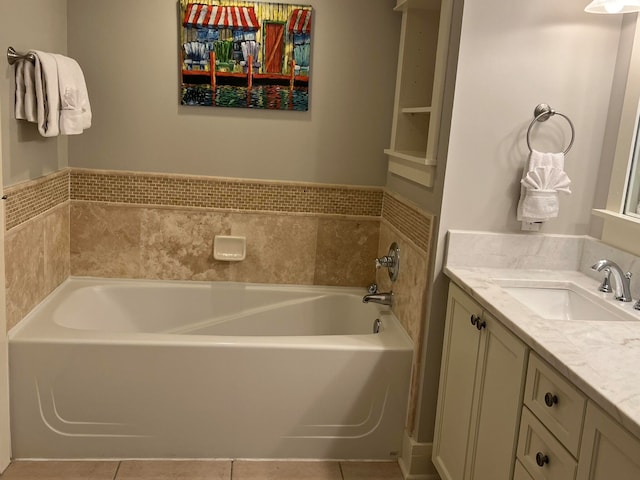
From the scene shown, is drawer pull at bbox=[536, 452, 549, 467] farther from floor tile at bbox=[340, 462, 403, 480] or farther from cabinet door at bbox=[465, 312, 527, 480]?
floor tile at bbox=[340, 462, 403, 480]

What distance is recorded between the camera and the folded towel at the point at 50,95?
2445 mm

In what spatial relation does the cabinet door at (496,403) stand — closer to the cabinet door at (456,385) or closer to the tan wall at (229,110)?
the cabinet door at (456,385)

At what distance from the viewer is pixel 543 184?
2289 mm

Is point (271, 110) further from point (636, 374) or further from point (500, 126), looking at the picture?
point (636, 374)

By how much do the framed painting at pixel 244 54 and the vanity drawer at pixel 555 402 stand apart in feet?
6.28

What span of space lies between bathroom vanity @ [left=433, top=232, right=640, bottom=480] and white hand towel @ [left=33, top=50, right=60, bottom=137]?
1.64 metres

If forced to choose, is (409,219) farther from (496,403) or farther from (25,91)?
(25,91)

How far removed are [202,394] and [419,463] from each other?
914 millimetres

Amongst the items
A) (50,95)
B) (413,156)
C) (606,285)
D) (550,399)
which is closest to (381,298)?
(413,156)

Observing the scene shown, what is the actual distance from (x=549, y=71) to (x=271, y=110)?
1.38m

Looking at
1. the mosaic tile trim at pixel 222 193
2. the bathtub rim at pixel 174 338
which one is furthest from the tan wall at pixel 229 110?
the bathtub rim at pixel 174 338

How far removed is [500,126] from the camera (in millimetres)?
2320

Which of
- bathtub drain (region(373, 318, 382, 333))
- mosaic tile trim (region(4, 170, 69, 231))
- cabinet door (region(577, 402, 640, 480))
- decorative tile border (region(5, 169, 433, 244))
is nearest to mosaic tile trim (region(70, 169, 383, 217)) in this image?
decorative tile border (region(5, 169, 433, 244))

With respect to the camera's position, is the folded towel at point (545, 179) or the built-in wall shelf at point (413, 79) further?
the built-in wall shelf at point (413, 79)
